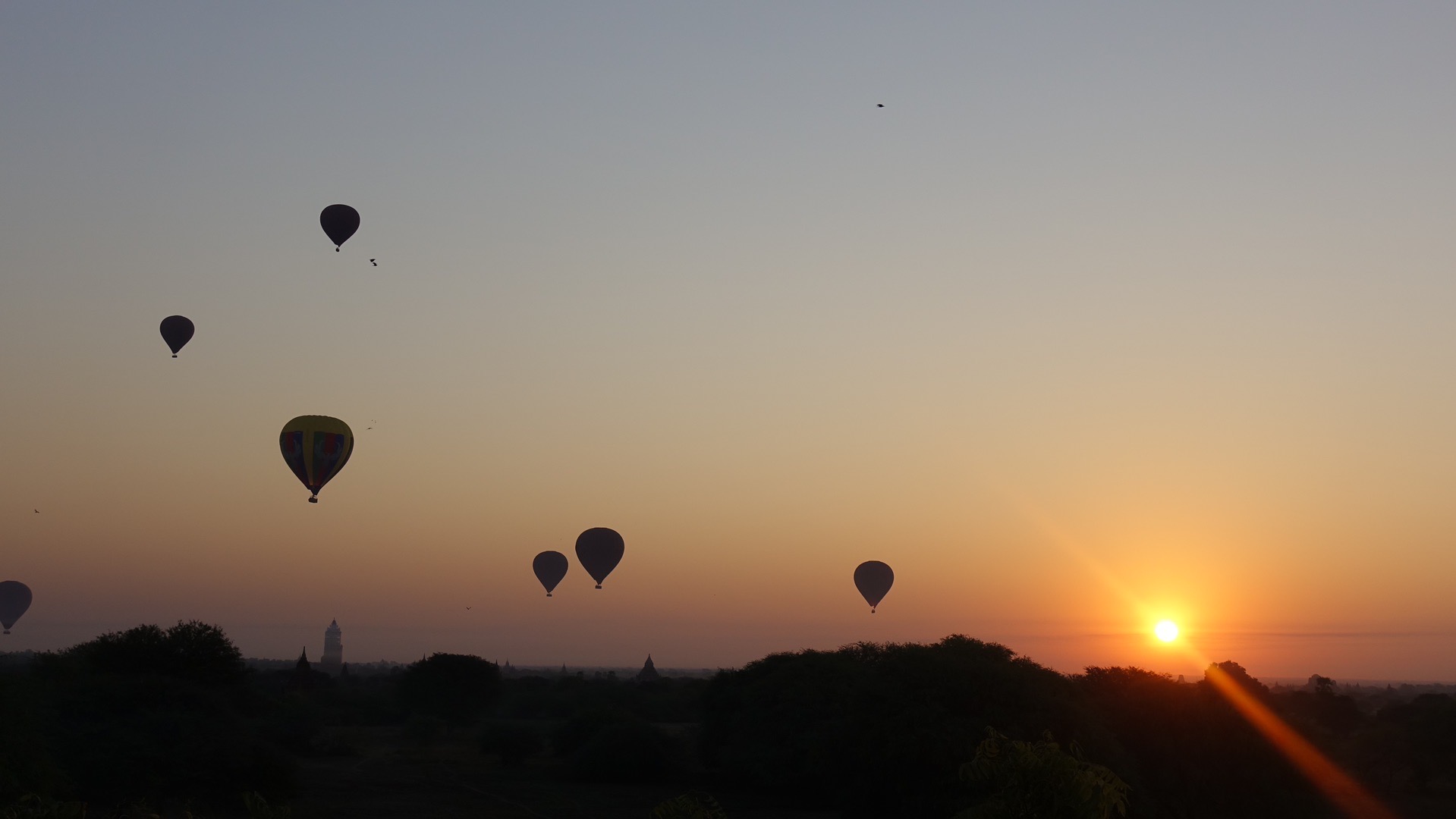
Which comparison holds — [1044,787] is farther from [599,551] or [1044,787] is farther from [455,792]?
[599,551]

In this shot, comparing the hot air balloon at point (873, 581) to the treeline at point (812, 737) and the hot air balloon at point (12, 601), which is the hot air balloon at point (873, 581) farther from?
the hot air balloon at point (12, 601)

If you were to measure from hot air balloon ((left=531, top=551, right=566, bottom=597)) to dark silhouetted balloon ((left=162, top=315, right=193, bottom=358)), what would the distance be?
27618mm

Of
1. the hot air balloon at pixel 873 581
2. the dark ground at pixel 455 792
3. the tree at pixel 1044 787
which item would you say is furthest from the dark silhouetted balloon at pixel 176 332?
the tree at pixel 1044 787

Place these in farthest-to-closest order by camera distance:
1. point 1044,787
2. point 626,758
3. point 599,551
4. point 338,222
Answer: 1. point 599,551
2. point 626,758
3. point 338,222
4. point 1044,787

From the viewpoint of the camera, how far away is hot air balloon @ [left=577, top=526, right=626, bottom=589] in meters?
76.7

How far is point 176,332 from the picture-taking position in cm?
6456

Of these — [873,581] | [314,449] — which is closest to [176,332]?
[314,449]

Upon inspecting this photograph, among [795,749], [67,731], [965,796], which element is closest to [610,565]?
[795,749]

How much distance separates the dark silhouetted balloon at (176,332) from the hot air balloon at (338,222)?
39.9 feet

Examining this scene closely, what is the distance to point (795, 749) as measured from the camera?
2438 inches

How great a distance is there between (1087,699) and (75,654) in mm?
50579

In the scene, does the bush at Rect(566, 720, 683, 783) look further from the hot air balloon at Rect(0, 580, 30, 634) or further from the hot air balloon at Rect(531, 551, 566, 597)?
the hot air balloon at Rect(0, 580, 30, 634)

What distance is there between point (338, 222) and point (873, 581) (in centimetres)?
4137

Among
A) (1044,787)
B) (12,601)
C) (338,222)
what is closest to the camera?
(1044,787)
